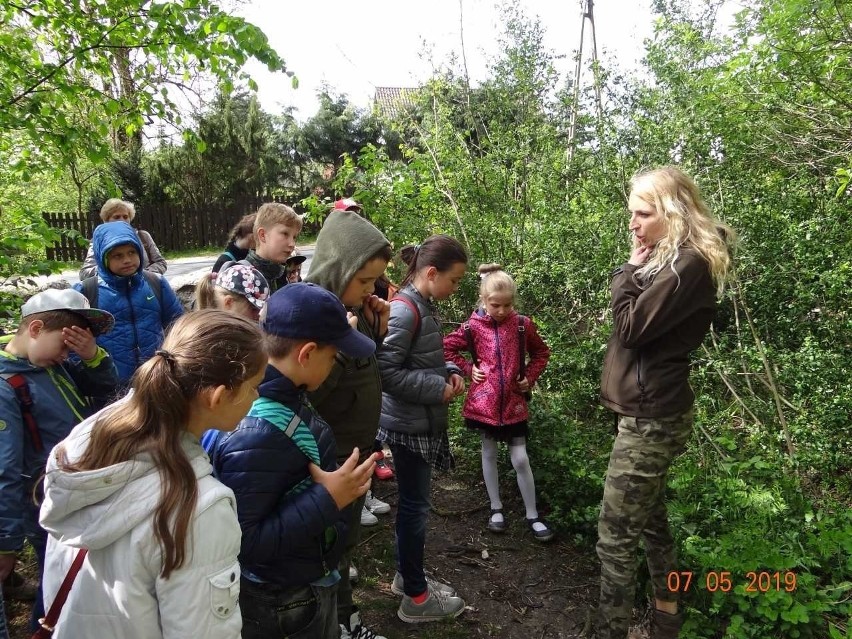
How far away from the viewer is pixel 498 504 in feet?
12.0

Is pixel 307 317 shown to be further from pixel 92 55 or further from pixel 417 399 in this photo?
pixel 92 55

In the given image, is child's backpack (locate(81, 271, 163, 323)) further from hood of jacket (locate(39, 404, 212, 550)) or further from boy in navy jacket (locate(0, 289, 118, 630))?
hood of jacket (locate(39, 404, 212, 550))

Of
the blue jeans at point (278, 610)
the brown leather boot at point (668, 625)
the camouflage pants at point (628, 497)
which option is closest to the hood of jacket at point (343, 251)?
the blue jeans at point (278, 610)

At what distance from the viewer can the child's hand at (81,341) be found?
7.55 ft

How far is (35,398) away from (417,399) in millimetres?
1521

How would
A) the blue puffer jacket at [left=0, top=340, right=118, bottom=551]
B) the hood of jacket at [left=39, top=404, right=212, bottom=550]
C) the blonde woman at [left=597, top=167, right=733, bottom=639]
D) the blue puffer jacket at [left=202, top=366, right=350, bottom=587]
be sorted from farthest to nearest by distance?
the blonde woman at [left=597, top=167, right=733, bottom=639], the blue puffer jacket at [left=0, top=340, right=118, bottom=551], the blue puffer jacket at [left=202, top=366, right=350, bottom=587], the hood of jacket at [left=39, top=404, right=212, bottom=550]

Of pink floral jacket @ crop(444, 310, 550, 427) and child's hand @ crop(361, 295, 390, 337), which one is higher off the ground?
child's hand @ crop(361, 295, 390, 337)

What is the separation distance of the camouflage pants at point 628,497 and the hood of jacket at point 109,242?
2.71 m

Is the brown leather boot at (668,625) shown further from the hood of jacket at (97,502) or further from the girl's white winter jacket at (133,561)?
the hood of jacket at (97,502)

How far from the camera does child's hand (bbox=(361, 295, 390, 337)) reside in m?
2.41

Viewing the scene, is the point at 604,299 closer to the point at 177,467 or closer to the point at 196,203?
the point at 177,467

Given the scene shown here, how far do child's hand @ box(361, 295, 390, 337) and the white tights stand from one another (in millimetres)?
1447

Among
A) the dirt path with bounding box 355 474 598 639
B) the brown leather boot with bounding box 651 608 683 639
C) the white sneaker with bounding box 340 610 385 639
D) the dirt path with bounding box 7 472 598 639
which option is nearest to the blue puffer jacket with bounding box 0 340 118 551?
the dirt path with bounding box 7 472 598 639

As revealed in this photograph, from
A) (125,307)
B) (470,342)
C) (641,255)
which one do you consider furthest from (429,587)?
(125,307)
